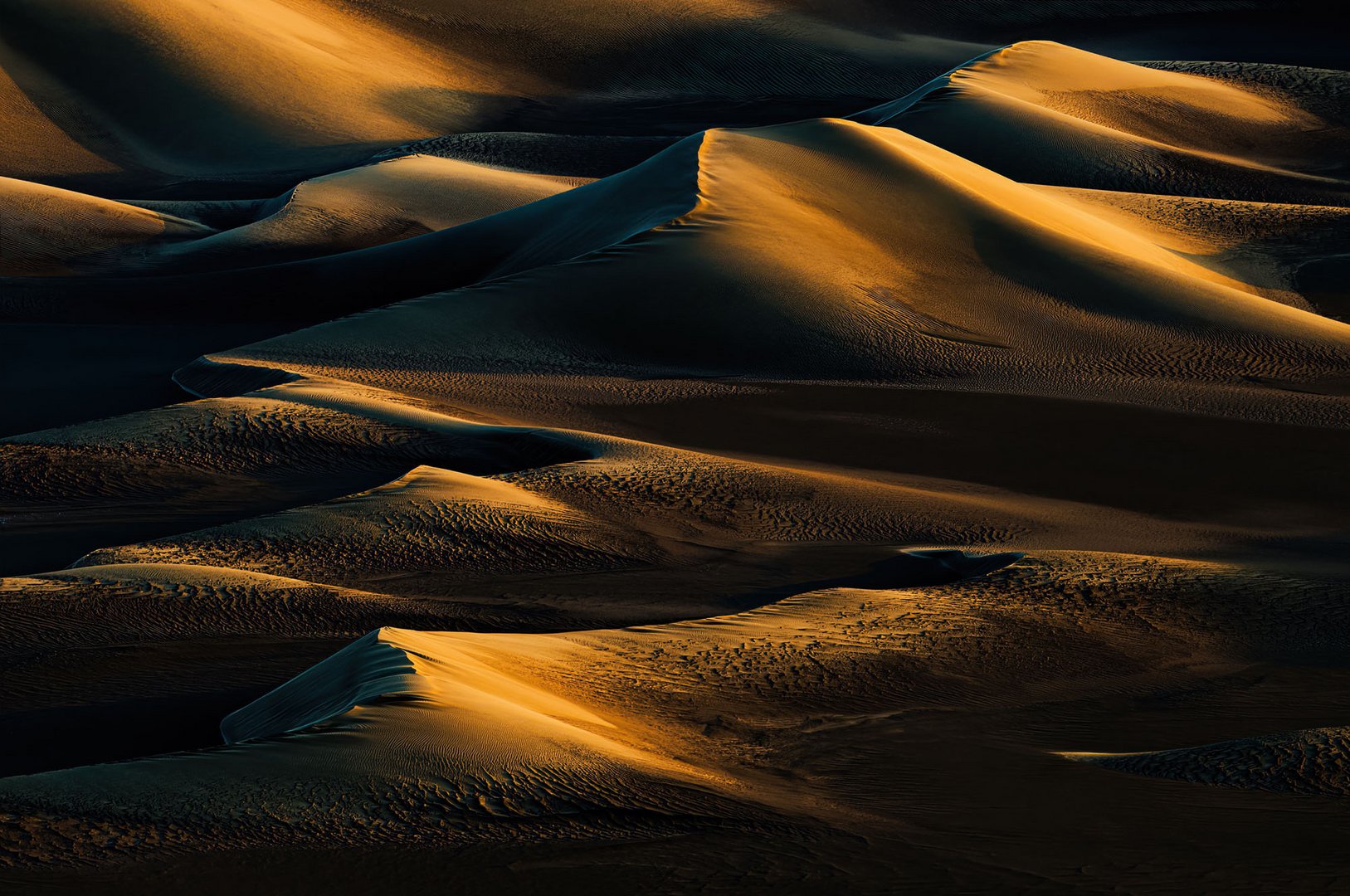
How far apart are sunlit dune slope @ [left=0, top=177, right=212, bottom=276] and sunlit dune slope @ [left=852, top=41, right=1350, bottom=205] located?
6790 millimetres

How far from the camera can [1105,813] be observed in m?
3.22

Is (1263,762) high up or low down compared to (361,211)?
down

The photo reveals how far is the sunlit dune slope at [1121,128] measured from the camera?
45.4ft

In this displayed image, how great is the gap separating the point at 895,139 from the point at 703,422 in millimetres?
3960

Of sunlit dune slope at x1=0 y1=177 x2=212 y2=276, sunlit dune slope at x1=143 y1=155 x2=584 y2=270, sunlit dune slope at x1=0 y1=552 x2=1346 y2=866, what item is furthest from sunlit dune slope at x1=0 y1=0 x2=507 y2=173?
sunlit dune slope at x1=0 y1=552 x2=1346 y2=866

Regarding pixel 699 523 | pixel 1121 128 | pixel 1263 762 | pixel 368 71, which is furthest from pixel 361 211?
pixel 1263 762

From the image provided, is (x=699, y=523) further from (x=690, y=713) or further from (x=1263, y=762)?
(x=1263, y=762)

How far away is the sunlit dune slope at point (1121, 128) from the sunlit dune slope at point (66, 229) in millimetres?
6790

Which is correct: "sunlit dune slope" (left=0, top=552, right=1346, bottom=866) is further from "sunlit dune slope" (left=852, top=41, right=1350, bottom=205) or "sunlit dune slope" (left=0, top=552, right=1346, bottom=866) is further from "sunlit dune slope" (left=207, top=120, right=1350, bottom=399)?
"sunlit dune slope" (left=852, top=41, right=1350, bottom=205)

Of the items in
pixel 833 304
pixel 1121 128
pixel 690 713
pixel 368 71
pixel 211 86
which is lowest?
pixel 690 713

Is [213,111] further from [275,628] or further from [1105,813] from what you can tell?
[1105,813]

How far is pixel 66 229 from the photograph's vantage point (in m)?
Result: 13.0

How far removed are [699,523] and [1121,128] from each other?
11.3 meters

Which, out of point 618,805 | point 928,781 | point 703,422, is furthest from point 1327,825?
point 703,422
